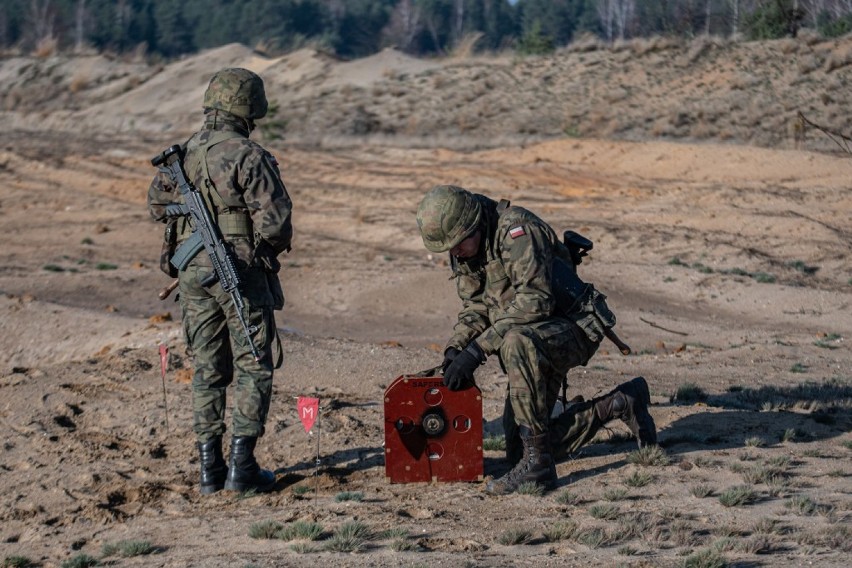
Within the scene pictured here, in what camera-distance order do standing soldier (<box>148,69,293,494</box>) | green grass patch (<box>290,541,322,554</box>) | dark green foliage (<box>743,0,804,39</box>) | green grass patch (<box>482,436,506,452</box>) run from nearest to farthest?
1. green grass patch (<box>290,541,322,554</box>)
2. standing soldier (<box>148,69,293,494</box>)
3. green grass patch (<box>482,436,506,452</box>)
4. dark green foliage (<box>743,0,804,39</box>)

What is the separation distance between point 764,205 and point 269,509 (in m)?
15.7

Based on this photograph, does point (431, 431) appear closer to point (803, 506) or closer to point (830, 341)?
point (803, 506)

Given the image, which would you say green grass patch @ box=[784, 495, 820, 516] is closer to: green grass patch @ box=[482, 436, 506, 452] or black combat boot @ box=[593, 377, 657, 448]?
black combat boot @ box=[593, 377, 657, 448]

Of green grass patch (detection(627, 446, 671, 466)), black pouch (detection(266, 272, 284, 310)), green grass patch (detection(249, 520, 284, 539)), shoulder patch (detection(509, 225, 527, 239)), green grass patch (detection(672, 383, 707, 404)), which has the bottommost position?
green grass patch (detection(672, 383, 707, 404))

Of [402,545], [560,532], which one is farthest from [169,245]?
[560,532]

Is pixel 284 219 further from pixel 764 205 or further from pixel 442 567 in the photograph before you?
pixel 764 205

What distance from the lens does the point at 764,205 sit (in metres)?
20.4

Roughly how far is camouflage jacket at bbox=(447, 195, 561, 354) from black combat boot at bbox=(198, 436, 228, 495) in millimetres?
1368

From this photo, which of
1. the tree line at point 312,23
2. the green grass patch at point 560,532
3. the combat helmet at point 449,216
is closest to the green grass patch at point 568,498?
the green grass patch at point 560,532

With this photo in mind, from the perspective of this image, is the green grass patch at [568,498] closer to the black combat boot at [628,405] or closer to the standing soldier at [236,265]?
the black combat boot at [628,405]

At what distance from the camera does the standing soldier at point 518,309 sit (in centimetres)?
617

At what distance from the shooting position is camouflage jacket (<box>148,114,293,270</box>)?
618 centimetres

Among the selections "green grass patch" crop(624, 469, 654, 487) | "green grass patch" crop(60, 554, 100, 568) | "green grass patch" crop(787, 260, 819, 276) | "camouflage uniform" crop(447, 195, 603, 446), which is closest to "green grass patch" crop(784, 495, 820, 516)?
"green grass patch" crop(624, 469, 654, 487)

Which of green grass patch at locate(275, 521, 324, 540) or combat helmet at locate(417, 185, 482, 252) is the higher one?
combat helmet at locate(417, 185, 482, 252)
